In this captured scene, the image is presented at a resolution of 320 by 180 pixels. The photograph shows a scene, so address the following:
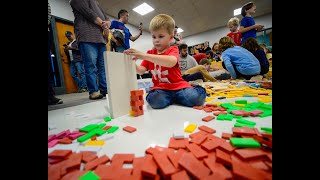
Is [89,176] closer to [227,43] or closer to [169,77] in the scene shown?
[169,77]

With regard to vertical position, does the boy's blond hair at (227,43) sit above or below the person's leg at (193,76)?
above

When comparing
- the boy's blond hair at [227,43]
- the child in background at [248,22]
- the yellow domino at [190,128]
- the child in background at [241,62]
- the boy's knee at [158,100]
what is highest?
the child in background at [248,22]

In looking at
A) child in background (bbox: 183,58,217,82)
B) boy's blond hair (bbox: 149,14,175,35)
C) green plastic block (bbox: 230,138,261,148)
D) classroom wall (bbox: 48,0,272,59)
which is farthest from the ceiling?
green plastic block (bbox: 230,138,261,148)

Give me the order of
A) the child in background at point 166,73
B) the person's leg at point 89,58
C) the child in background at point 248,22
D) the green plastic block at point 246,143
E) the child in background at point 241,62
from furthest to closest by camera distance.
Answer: the child in background at point 248,22, the child in background at point 241,62, the person's leg at point 89,58, the child in background at point 166,73, the green plastic block at point 246,143

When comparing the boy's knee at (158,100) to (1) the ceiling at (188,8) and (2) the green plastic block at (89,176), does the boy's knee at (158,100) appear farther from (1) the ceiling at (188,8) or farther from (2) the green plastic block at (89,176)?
(1) the ceiling at (188,8)

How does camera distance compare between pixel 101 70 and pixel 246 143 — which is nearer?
pixel 246 143

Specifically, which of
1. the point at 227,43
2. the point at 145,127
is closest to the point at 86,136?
the point at 145,127

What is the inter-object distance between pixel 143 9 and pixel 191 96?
5.52m

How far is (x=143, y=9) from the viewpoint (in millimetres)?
5883

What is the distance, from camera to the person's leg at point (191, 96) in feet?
4.48

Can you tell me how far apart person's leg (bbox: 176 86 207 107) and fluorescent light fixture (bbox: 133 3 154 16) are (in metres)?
5.04

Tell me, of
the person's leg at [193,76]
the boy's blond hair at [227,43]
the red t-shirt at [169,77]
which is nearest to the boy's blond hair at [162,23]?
the red t-shirt at [169,77]

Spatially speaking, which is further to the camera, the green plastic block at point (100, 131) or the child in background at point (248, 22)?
the child in background at point (248, 22)

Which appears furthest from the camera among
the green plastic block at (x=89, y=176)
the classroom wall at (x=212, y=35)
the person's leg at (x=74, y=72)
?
the classroom wall at (x=212, y=35)
